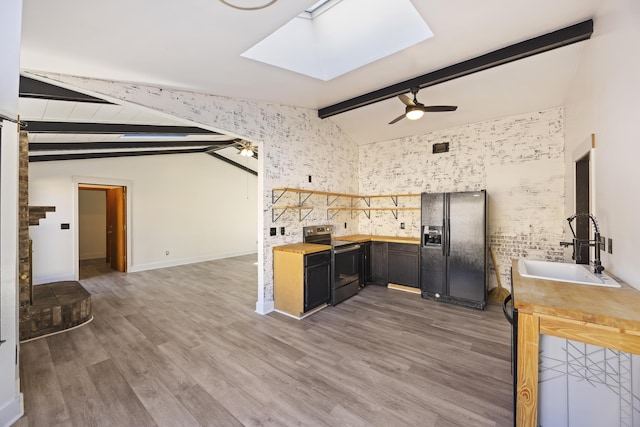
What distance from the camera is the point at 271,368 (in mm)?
2551

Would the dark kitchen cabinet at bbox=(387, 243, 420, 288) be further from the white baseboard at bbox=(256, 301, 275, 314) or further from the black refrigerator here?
the white baseboard at bbox=(256, 301, 275, 314)

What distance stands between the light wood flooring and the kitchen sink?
0.95 metres

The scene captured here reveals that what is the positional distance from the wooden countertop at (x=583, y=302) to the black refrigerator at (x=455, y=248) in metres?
2.31

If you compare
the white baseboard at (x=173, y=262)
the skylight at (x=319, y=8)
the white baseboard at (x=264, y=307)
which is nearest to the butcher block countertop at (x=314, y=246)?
the white baseboard at (x=264, y=307)

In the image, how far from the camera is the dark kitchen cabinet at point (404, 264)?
4.76 metres

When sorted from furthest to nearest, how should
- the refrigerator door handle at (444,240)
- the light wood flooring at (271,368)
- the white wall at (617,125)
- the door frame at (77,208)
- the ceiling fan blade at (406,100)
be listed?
the door frame at (77,208)
the refrigerator door handle at (444,240)
the ceiling fan blade at (406,100)
the light wood flooring at (271,368)
the white wall at (617,125)

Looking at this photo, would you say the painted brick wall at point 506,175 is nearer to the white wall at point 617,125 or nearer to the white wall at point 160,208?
the white wall at point 617,125

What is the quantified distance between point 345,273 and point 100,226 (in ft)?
28.1

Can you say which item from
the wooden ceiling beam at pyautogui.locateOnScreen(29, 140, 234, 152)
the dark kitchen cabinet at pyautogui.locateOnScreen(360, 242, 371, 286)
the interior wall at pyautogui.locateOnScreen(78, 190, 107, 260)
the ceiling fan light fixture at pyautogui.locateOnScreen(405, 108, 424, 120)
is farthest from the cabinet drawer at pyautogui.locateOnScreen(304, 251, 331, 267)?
the interior wall at pyautogui.locateOnScreen(78, 190, 107, 260)

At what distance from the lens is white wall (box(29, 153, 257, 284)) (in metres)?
5.57

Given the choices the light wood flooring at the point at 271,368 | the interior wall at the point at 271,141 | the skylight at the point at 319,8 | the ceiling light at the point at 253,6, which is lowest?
the light wood flooring at the point at 271,368

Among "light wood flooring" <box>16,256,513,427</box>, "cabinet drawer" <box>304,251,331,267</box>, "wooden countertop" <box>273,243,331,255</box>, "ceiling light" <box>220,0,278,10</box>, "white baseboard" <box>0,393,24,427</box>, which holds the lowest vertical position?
"light wood flooring" <box>16,256,513,427</box>

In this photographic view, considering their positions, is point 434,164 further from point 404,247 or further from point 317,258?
point 317,258

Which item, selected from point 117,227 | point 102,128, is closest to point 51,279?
point 117,227
